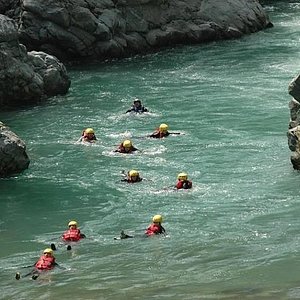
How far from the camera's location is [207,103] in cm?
3816

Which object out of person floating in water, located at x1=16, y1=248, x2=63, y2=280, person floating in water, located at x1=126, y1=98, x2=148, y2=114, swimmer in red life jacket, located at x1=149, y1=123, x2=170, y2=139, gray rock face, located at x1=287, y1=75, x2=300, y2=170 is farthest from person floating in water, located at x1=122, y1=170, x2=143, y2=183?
person floating in water, located at x1=126, y1=98, x2=148, y2=114

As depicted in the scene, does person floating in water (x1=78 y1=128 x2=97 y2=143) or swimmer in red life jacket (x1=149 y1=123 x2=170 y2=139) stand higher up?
swimmer in red life jacket (x1=149 y1=123 x2=170 y2=139)

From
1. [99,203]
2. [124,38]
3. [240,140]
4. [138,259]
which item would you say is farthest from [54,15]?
[138,259]

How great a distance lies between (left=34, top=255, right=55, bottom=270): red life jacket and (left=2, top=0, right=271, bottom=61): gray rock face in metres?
27.4

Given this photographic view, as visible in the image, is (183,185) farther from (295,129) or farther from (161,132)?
(161,132)

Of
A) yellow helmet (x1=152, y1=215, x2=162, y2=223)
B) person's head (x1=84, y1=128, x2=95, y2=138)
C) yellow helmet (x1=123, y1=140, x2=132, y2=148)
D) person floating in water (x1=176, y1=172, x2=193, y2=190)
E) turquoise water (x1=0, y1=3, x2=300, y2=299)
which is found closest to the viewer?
turquoise water (x1=0, y1=3, x2=300, y2=299)

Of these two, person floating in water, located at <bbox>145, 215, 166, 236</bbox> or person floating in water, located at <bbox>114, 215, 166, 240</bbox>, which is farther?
person floating in water, located at <bbox>145, 215, 166, 236</bbox>

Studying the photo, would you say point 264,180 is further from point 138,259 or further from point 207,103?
point 207,103

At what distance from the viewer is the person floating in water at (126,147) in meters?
31.2

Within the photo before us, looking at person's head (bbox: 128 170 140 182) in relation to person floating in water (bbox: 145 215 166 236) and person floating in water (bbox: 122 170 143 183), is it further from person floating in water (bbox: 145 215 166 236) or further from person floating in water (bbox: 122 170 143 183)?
person floating in water (bbox: 145 215 166 236)

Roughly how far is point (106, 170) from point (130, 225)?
5.69 metres

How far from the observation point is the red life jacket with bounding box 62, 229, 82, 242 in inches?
914

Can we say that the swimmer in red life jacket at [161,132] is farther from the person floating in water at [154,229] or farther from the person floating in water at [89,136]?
the person floating in water at [154,229]

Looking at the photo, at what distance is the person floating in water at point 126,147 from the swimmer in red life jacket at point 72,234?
8.07 metres
